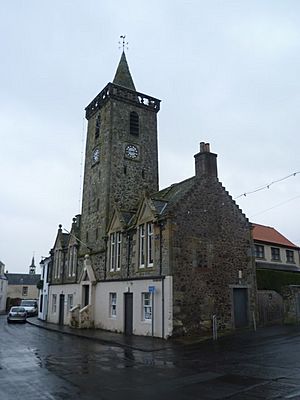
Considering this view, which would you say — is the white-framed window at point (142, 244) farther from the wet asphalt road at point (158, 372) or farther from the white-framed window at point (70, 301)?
the white-framed window at point (70, 301)

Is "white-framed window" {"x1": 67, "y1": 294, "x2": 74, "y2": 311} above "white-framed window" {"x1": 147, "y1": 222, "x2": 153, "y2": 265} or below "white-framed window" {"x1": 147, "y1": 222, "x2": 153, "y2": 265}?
below

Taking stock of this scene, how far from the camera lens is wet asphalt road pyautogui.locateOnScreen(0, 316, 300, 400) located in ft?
28.0

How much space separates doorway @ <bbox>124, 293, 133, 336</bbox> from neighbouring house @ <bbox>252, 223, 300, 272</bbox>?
1400 cm

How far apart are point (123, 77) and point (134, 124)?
6.04 meters

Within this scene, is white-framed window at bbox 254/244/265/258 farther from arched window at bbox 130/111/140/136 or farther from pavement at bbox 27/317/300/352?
arched window at bbox 130/111/140/136

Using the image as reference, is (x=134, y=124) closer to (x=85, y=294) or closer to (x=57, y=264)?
(x=85, y=294)

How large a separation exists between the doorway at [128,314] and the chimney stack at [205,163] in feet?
28.6

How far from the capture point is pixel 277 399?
775cm

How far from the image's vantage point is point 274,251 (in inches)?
1419

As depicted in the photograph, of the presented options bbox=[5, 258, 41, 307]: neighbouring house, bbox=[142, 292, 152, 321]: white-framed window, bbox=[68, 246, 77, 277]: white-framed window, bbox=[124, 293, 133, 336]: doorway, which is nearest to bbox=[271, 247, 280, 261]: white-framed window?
bbox=[124, 293, 133, 336]: doorway

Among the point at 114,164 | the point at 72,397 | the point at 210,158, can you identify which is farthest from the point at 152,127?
the point at 72,397

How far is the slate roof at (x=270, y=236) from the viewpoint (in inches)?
1411

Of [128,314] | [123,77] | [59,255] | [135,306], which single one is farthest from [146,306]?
[123,77]

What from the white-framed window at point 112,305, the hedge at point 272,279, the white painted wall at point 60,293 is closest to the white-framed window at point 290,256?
the hedge at point 272,279
